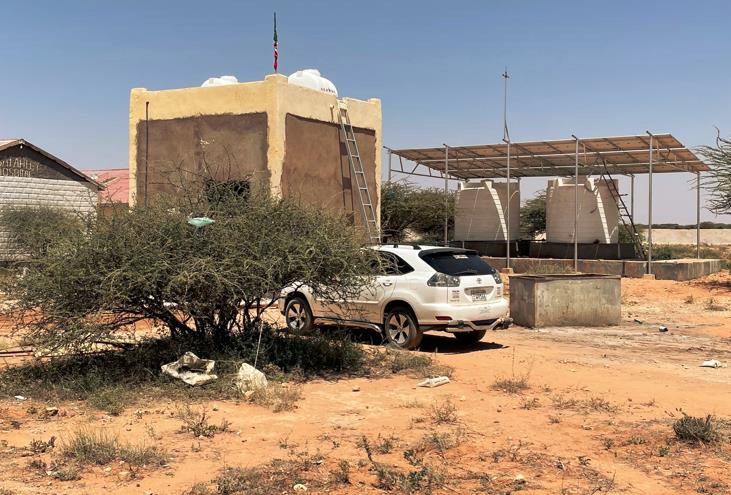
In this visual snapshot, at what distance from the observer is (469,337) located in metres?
12.8

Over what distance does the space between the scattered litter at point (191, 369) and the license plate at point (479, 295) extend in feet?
14.6

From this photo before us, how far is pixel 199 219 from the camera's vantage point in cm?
927

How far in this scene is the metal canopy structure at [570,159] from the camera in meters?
26.6

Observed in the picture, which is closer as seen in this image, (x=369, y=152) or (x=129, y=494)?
(x=129, y=494)

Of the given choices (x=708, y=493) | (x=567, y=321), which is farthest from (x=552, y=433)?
(x=567, y=321)

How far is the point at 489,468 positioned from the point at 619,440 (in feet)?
5.19

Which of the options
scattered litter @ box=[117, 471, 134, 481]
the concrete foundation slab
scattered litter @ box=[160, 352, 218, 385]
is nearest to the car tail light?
scattered litter @ box=[160, 352, 218, 385]

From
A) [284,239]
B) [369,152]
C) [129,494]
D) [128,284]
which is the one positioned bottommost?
[129,494]

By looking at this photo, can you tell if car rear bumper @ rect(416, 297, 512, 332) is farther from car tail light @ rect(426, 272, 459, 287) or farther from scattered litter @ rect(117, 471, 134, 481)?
scattered litter @ rect(117, 471, 134, 481)

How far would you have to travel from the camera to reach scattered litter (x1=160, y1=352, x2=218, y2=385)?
8.52 meters

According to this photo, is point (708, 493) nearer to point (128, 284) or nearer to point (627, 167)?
point (128, 284)

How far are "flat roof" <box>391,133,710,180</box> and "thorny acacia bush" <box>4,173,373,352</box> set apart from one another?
18714 mm

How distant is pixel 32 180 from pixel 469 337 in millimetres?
22754

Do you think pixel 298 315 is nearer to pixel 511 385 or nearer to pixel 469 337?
pixel 469 337
